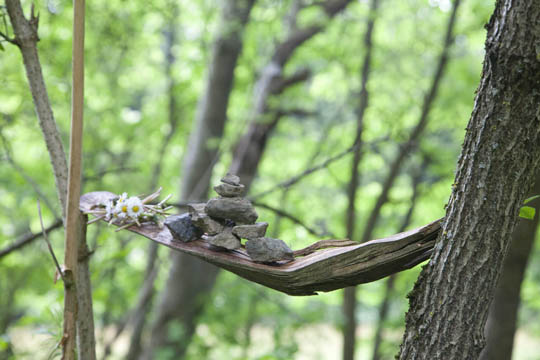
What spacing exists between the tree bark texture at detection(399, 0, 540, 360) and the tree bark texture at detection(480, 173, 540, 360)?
123 centimetres

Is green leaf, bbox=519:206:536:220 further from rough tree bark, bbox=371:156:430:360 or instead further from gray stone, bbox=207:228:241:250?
rough tree bark, bbox=371:156:430:360

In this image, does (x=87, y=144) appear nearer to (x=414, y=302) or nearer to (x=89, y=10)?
A: (x=89, y=10)

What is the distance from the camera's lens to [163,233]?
103 centimetres

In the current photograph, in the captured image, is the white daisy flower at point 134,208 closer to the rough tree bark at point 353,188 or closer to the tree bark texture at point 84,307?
the tree bark texture at point 84,307

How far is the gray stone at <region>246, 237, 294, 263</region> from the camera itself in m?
0.92

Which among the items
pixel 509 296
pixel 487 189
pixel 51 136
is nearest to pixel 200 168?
pixel 509 296

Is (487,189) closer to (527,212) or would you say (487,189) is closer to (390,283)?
(527,212)

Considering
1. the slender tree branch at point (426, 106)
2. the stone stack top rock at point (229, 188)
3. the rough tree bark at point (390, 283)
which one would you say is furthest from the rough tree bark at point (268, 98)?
the stone stack top rock at point (229, 188)

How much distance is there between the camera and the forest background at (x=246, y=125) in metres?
3.52

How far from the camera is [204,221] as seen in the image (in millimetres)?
961

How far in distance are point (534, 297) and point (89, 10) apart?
552 centimetres

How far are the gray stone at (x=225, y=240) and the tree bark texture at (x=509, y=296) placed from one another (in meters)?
1.44

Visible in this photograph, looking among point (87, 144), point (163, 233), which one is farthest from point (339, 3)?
point (163, 233)

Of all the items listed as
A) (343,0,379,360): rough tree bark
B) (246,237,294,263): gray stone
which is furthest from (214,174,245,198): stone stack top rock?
(343,0,379,360): rough tree bark
